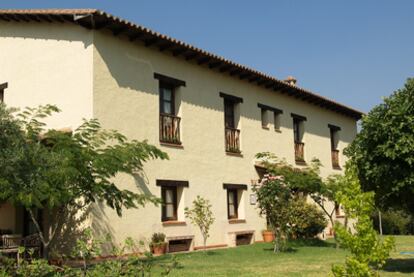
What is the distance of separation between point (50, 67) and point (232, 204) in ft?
26.2

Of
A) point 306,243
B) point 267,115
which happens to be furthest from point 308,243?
point 267,115

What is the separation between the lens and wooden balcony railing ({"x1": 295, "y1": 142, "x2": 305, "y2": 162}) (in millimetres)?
22312

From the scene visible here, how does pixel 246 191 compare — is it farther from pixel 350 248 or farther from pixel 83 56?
pixel 350 248

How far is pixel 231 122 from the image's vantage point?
18.9 meters

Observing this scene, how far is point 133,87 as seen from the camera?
14.5m

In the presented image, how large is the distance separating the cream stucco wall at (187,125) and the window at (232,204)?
328 mm

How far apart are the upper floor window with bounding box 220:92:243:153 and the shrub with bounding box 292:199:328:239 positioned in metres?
3.04

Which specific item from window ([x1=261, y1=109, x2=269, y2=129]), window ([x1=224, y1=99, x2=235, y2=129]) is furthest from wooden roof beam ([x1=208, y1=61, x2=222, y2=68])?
window ([x1=261, y1=109, x2=269, y2=129])

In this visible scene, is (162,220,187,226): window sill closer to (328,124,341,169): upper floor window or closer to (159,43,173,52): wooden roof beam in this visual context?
(159,43,173,52): wooden roof beam

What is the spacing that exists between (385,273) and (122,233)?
670cm

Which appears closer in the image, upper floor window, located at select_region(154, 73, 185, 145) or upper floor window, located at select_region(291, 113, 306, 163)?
upper floor window, located at select_region(154, 73, 185, 145)

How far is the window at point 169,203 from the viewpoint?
1543 cm

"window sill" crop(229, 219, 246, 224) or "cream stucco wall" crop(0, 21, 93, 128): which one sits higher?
"cream stucco wall" crop(0, 21, 93, 128)

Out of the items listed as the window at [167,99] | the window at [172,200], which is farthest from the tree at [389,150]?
the window at [167,99]
